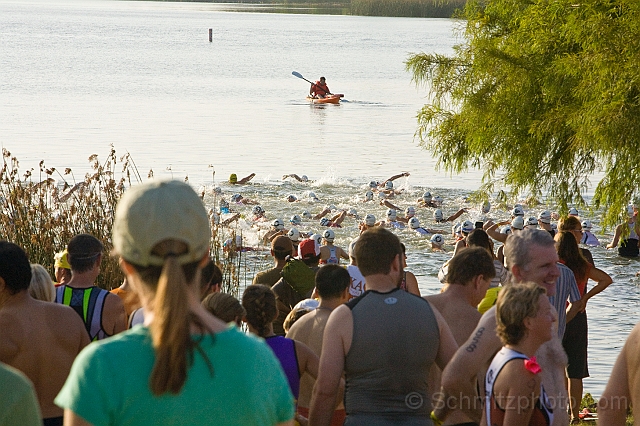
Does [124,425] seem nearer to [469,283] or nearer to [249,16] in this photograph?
[469,283]

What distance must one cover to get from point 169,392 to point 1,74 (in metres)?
70.8

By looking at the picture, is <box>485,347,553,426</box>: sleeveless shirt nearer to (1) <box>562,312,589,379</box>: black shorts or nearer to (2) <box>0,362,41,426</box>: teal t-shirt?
(2) <box>0,362,41,426</box>: teal t-shirt

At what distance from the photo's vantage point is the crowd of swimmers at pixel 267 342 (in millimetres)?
2473

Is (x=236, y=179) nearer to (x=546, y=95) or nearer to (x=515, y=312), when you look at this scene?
(x=546, y=95)

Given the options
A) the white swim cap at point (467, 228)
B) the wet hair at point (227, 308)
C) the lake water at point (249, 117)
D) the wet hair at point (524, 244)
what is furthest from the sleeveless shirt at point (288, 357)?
the white swim cap at point (467, 228)

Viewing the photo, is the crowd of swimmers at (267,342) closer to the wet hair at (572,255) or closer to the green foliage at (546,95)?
the wet hair at (572,255)

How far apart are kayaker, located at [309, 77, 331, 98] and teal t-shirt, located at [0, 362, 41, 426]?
4936 centimetres

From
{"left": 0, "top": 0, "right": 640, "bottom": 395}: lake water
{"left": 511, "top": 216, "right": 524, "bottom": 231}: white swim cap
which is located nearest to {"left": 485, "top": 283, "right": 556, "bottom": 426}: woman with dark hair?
{"left": 0, "top": 0, "right": 640, "bottom": 395}: lake water

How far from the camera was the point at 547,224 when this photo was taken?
12.3m

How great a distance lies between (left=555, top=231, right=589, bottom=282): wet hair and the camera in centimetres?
792

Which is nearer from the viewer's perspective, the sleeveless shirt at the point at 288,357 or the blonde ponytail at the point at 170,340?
the blonde ponytail at the point at 170,340

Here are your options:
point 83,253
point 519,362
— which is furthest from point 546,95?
point 519,362

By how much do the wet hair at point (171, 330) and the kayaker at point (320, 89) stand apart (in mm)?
49503

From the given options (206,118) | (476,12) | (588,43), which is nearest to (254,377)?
(588,43)
